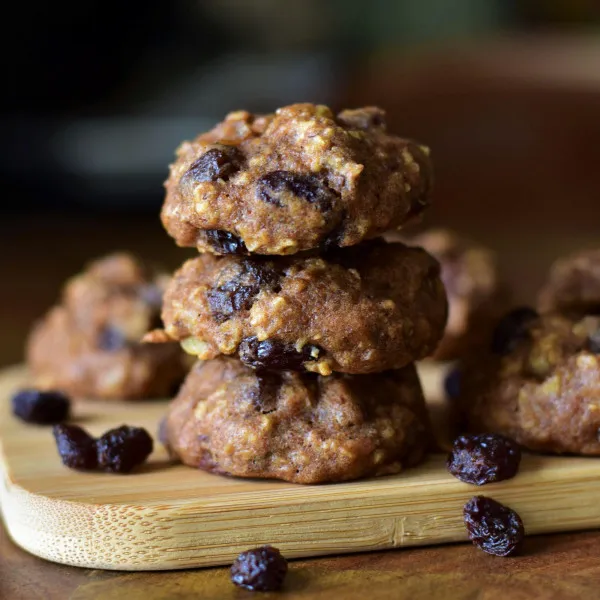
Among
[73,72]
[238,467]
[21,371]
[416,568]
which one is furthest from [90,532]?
[73,72]

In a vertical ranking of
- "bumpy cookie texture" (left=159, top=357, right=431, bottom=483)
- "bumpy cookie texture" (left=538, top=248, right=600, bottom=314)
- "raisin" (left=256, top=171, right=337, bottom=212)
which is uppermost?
"raisin" (left=256, top=171, right=337, bottom=212)

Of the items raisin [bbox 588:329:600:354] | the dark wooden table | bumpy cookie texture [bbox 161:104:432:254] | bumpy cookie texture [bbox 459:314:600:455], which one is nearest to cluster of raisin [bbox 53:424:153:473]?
the dark wooden table

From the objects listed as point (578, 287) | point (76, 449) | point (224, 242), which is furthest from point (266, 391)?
point (578, 287)

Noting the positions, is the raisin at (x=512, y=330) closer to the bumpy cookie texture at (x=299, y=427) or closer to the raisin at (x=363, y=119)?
the bumpy cookie texture at (x=299, y=427)

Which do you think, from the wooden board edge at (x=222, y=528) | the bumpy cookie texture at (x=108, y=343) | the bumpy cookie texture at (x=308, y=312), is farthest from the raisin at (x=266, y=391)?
the bumpy cookie texture at (x=108, y=343)

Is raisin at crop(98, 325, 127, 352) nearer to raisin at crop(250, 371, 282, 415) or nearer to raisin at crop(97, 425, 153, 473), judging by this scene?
raisin at crop(97, 425, 153, 473)

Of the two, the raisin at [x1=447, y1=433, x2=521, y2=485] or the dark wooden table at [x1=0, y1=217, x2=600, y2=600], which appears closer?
the dark wooden table at [x1=0, y1=217, x2=600, y2=600]
